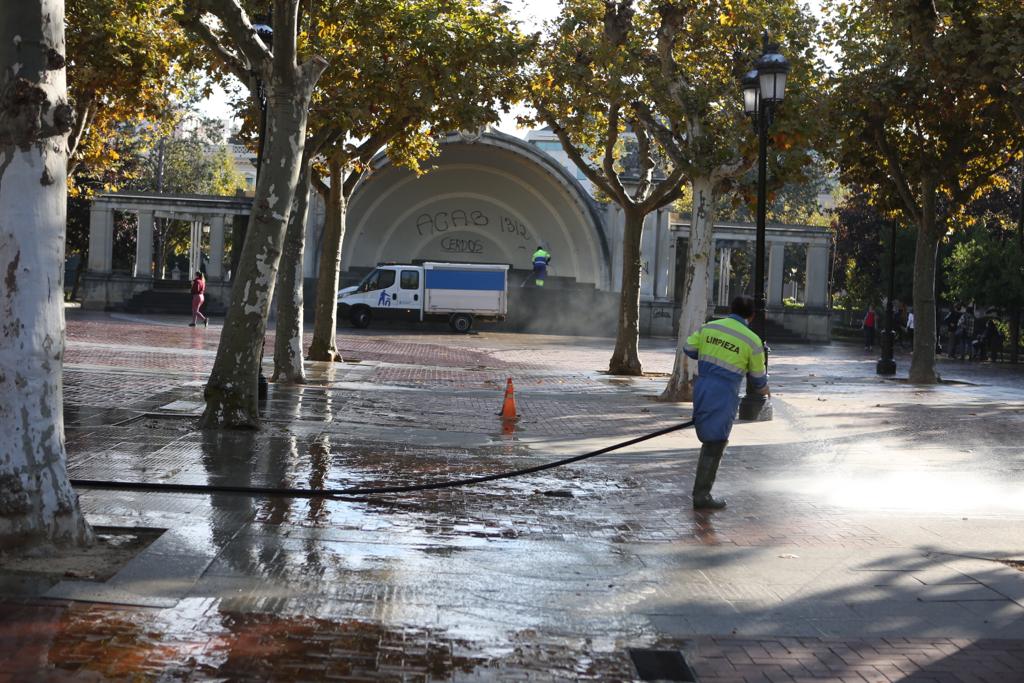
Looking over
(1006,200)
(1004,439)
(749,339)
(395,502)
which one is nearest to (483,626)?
(395,502)

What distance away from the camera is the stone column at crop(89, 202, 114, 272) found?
47.2 metres

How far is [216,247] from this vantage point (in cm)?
4797

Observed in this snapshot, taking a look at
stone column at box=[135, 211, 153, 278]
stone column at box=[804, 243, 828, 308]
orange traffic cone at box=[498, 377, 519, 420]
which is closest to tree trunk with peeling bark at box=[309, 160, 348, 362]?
orange traffic cone at box=[498, 377, 519, 420]

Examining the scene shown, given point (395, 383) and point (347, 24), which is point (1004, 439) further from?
point (347, 24)

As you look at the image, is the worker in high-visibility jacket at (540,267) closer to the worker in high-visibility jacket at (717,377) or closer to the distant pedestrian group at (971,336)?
the distant pedestrian group at (971,336)

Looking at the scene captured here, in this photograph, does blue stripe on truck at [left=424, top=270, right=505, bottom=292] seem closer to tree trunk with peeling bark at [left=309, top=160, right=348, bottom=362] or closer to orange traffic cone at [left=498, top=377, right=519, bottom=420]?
tree trunk with peeling bark at [left=309, top=160, right=348, bottom=362]

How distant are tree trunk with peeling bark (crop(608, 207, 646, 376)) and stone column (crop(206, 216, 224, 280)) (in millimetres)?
26785

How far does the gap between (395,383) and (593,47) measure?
6835 millimetres

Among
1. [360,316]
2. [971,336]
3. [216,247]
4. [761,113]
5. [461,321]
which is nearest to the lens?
[761,113]

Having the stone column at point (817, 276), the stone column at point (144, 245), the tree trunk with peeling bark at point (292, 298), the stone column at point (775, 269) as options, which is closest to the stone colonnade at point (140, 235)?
the stone column at point (144, 245)

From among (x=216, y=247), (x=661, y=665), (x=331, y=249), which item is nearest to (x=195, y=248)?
(x=216, y=247)

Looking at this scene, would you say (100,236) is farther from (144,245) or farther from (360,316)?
(360,316)

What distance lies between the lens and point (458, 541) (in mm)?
7766

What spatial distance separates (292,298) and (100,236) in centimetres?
3042
